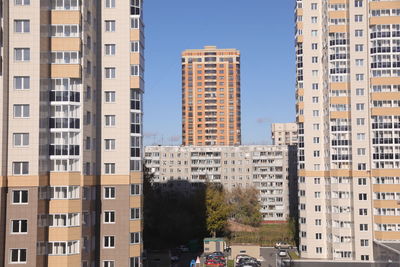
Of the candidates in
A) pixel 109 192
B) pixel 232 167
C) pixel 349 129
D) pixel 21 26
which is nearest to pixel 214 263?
pixel 349 129

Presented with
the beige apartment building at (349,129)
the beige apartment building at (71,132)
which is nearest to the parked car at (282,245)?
the beige apartment building at (349,129)

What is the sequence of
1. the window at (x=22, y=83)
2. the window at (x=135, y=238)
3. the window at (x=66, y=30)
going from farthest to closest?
the window at (x=135, y=238) < the window at (x=66, y=30) < the window at (x=22, y=83)

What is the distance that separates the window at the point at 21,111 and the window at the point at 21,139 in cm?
144

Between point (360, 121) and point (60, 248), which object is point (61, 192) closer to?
point (60, 248)

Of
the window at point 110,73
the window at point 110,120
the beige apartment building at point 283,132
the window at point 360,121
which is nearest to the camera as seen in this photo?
the window at point 110,120

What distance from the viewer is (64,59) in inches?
1613

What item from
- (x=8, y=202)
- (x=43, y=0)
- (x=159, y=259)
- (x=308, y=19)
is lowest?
(x=159, y=259)

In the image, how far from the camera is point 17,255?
37.2 m

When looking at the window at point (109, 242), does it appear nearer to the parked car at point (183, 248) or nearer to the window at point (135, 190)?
the window at point (135, 190)

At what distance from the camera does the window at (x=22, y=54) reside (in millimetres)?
38969

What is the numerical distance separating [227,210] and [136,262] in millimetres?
51451

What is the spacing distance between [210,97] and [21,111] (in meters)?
129

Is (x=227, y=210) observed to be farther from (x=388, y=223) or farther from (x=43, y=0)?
(x=43, y=0)

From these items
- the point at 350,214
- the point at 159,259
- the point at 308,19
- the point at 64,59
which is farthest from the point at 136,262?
the point at 308,19
